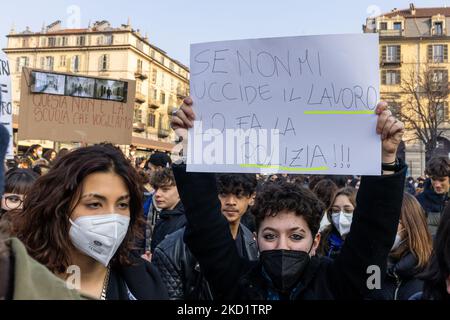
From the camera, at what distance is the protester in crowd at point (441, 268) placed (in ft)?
5.24

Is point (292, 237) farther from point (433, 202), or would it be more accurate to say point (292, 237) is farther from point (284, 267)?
point (433, 202)

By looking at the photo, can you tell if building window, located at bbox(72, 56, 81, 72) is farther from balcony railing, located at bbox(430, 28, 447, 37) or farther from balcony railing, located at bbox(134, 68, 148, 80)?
balcony railing, located at bbox(430, 28, 447, 37)

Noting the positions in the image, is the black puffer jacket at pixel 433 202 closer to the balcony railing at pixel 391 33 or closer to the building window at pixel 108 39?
the balcony railing at pixel 391 33

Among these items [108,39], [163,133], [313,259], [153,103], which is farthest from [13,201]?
[163,133]

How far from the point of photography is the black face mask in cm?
207

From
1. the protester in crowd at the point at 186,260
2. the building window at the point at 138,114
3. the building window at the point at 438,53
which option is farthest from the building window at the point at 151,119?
the protester in crowd at the point at 186,260

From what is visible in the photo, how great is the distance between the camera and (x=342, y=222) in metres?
3.81

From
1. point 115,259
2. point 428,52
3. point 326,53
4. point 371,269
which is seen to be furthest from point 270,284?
point 428,52

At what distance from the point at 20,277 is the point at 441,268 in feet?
4.60

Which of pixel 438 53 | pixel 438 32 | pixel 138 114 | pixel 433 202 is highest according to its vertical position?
pixel 438 32

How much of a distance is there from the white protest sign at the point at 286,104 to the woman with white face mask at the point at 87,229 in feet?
1.48
